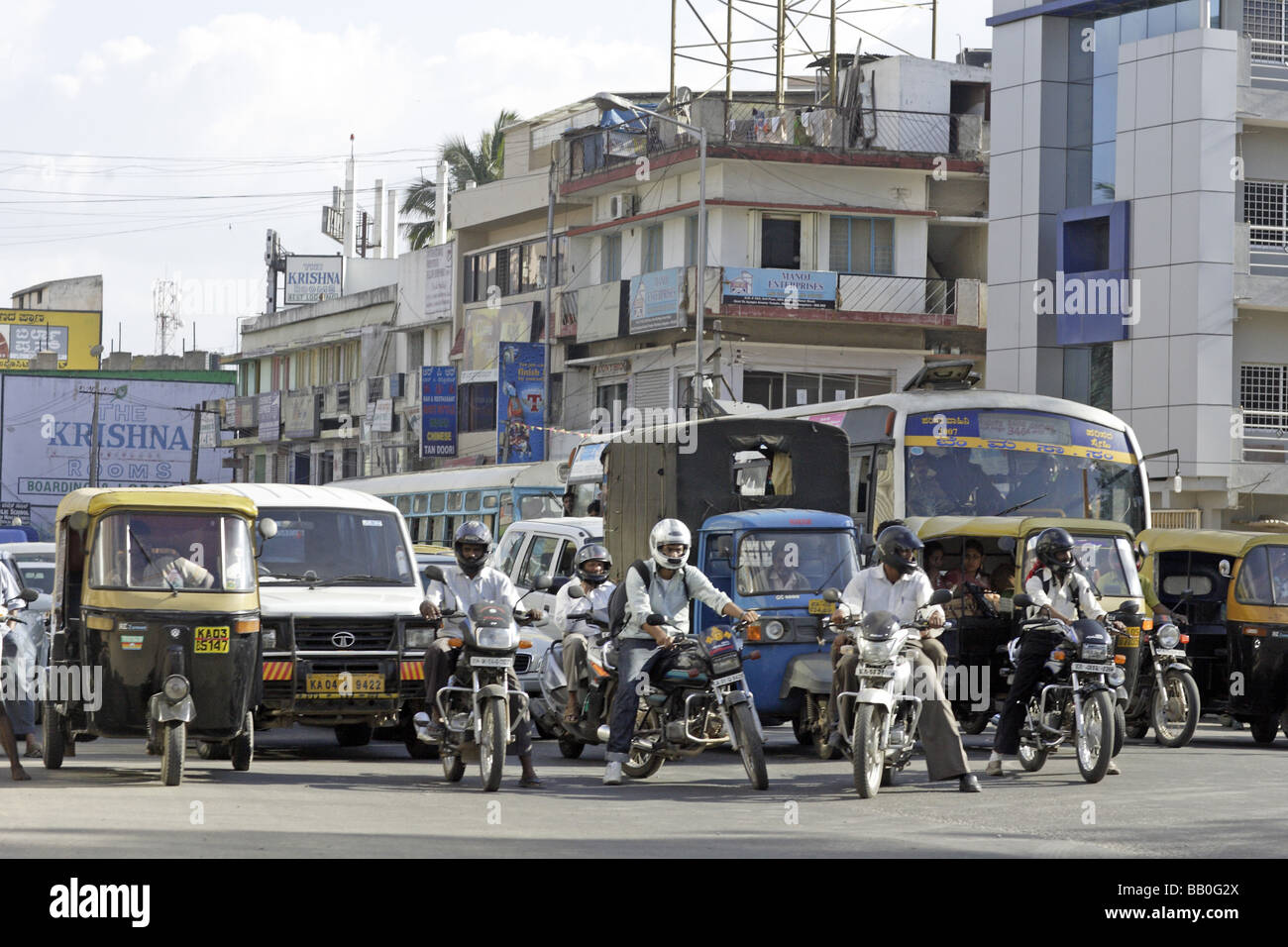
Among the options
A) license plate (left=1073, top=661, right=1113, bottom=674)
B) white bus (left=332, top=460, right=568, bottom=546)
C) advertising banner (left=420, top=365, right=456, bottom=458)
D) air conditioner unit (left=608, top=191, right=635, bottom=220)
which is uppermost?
air conditioner unit (left=608, top=191, right=635, bottom=220)

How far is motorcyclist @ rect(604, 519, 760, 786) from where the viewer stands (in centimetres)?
1397

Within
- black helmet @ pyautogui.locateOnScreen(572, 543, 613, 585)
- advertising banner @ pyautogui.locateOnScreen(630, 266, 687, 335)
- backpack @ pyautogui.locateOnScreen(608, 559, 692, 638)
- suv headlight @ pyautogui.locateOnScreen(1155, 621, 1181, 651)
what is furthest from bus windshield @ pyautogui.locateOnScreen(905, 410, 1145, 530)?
advertising banner @ pyautogui.locateOnScreen(630, 266, 687, 335)

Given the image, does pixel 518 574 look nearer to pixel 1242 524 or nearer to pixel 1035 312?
pixel 1242 524

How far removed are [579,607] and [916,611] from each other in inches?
147

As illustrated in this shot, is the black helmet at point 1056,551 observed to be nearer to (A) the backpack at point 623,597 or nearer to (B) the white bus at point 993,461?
(A) the backpack at point 623,597

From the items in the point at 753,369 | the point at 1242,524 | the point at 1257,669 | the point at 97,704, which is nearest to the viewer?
the point at 97,704

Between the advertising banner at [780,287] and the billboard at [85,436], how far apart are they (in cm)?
4008

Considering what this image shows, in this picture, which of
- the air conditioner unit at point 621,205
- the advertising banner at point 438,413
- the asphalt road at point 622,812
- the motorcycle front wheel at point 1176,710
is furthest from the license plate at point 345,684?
the advertising banner at point 438,413

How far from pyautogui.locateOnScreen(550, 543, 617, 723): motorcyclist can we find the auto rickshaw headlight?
3530 mm

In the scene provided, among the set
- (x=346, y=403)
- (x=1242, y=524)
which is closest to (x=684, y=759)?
(x=1242, y=524)

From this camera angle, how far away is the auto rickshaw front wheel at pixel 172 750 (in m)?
13.3

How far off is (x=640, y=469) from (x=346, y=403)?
47.6 meters

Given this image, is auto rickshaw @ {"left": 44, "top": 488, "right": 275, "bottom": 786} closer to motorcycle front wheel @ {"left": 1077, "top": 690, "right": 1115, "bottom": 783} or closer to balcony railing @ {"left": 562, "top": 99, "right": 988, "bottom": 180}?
motorcycle front wheel @ {"left": 1077, "top": 690, "right": 1115, "bottom": 783}

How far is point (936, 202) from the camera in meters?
50.3
